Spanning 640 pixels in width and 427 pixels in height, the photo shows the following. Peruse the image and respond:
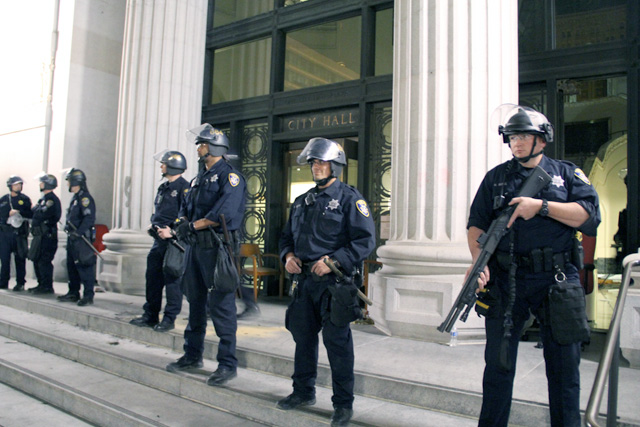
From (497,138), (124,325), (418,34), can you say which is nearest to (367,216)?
(497,138)

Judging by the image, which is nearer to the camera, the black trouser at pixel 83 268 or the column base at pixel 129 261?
the black trouser at pixel 83 268

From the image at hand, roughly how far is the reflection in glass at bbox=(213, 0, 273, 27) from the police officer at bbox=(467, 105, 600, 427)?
7.37 m

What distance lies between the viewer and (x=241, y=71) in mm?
9664

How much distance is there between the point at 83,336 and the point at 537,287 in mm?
5362

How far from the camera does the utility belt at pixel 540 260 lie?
2820mm

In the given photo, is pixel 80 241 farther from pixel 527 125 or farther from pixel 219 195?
pixel 527 125

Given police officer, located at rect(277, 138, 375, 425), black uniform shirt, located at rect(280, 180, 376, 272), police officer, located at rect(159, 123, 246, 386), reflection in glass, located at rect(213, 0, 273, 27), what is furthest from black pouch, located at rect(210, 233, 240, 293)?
reflection in glass, located at rect(213, 0, 273, 27)

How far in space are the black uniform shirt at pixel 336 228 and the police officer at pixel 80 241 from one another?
4.74 metres

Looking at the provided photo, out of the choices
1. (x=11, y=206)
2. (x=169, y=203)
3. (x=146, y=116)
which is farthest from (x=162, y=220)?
(x=11, y=206)

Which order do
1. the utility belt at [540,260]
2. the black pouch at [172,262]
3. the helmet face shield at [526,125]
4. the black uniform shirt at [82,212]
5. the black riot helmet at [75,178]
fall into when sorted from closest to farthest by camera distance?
the utility belt at [540,260], the helmet face shield at [526,125], the black pouch at [172,262], the black uniform shirt at [82,212], the black riot helmet at [75,178]

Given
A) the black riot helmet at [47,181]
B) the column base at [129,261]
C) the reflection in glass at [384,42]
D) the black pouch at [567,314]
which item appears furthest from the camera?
the column base at [129,261]

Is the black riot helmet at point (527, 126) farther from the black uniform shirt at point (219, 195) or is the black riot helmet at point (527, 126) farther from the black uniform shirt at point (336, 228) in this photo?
the black uniform shirt at point (219, 195)

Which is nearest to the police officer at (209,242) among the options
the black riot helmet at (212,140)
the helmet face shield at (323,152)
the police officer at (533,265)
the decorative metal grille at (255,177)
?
the black riot helmet at (212,140)

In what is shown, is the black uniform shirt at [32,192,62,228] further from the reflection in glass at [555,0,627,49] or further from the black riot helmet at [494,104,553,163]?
the reflection in glass at [555,0,627,49]
